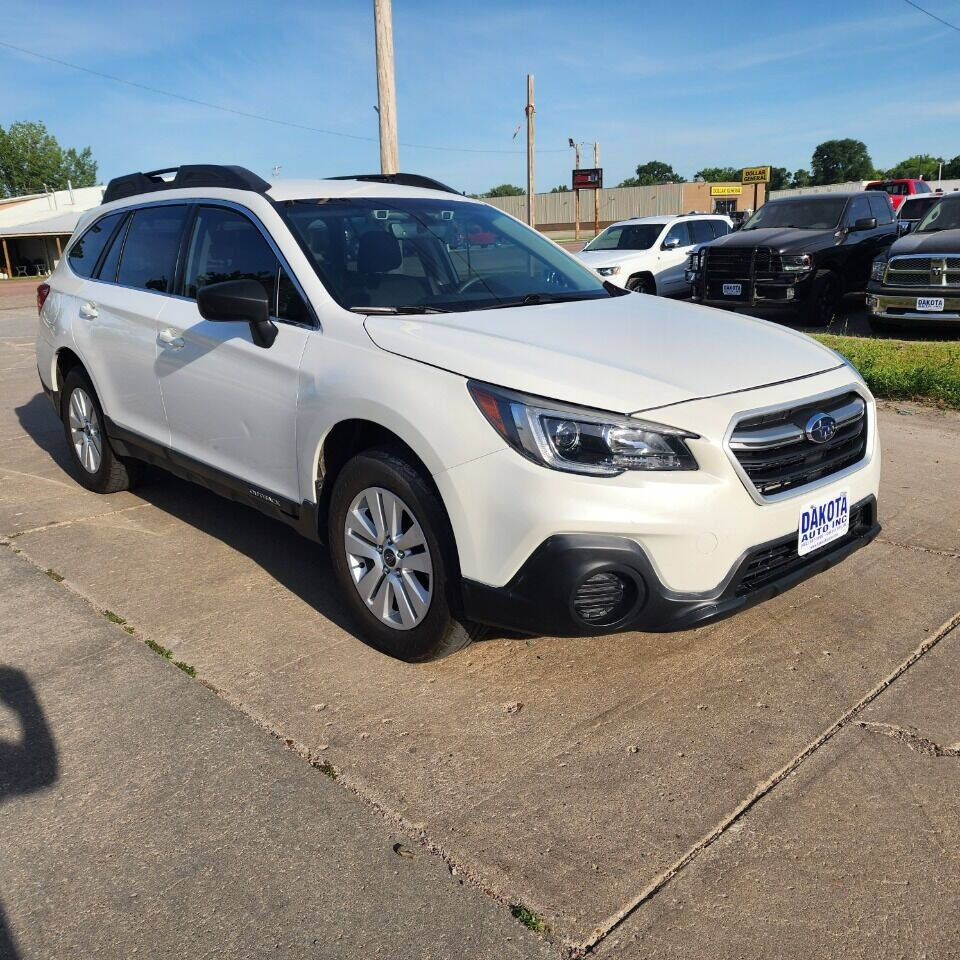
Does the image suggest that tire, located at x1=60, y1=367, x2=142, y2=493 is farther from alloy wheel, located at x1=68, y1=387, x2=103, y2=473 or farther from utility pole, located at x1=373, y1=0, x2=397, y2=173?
utility pole, located at x1=373, y1=0, x2=397, y2=173

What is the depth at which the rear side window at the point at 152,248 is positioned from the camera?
180 inches

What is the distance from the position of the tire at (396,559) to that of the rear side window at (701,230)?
544 inches

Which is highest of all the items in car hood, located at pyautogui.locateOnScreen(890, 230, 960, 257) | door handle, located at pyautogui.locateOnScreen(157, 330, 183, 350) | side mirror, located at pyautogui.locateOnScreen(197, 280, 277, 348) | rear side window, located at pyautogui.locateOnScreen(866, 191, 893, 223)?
rear side window, located at pyautogui.locateOnScreen(866, 191, 893, 223)

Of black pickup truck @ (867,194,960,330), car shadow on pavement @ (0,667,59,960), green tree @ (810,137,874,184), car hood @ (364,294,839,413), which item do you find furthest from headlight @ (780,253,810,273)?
green tree @ (810,137,874,184)

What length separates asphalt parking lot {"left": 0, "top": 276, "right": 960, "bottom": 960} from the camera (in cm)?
221

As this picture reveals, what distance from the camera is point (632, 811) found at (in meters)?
2.57

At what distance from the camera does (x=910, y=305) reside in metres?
10.4

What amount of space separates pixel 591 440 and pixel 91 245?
12.9 ft

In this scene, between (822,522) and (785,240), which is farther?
(785,240)

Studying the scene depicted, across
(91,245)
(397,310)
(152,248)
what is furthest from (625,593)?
(91,245)

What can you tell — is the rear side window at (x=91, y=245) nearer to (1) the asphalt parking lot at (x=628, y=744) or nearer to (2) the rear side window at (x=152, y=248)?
(2) the rear side window at (x=152, y=248)

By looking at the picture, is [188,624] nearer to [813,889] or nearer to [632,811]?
[632,811]

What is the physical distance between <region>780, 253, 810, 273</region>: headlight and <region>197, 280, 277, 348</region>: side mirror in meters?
9.63

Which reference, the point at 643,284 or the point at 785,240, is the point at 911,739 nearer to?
the point at 785,240
